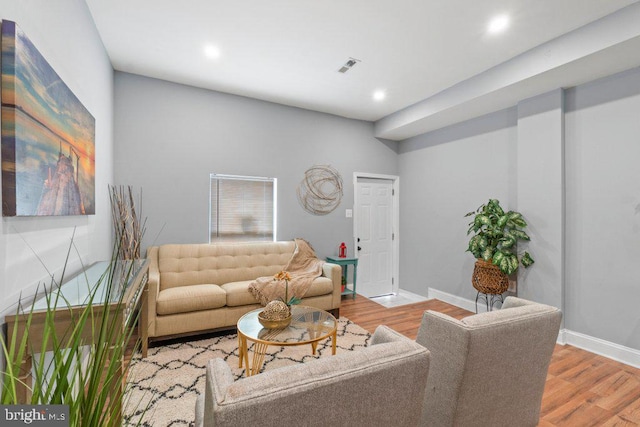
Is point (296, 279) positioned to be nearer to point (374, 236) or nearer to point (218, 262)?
point (218, 262)

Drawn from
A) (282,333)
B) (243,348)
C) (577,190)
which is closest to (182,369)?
(243,348)

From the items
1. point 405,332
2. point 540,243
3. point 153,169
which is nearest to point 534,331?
point 405,332

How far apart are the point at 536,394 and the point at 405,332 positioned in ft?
6.01

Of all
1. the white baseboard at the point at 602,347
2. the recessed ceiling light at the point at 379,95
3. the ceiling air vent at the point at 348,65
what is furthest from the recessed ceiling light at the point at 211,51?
the white baseboard at the point at 602,347

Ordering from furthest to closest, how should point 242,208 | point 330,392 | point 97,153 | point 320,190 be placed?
point 320,190
point 242,208
point 97,153
point 330,392

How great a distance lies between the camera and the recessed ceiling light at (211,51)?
284 cm

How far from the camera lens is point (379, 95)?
3.91 metres

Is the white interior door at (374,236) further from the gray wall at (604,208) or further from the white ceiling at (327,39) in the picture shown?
the gray wall at (604,208)

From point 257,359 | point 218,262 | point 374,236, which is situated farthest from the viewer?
point 374,236

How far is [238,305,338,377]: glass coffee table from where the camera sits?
2.08 m

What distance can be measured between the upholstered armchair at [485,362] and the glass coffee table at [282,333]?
964 millimetres

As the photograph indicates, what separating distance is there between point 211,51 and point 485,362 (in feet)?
10.6

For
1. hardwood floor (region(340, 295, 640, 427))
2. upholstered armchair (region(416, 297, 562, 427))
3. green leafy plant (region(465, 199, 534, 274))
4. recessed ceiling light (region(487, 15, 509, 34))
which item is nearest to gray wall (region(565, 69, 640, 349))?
hardwood floor (region(340, 295, 640, 427))

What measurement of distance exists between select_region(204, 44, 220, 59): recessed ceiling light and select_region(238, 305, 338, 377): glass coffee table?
2.45 metres
